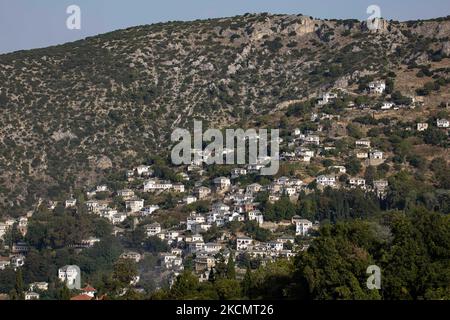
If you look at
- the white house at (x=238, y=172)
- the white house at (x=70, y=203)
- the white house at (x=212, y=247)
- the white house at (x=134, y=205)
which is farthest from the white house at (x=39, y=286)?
the white house at (x=238, y=172)

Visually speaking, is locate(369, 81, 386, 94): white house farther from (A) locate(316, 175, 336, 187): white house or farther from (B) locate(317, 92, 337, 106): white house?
(A) locate(316, 175, 336, 187): white house

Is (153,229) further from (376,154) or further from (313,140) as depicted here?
(313,140)

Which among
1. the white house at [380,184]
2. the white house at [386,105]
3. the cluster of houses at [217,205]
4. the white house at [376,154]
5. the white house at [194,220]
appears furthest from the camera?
the white house at [386,105]

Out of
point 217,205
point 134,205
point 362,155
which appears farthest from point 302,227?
point 134,205

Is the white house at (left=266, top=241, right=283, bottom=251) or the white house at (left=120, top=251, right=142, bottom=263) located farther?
the white house at (left=120, top=251, right=142, bottom=263)

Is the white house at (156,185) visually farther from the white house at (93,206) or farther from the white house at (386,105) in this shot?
the white house at (386,105)

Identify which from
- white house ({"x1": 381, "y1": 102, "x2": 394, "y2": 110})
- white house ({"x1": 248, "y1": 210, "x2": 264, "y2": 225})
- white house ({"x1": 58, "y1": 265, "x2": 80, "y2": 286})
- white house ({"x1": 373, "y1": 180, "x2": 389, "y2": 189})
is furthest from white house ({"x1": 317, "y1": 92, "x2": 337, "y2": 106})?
white house ({"x1": 58, "y1": 265, "x2": 80, "y2": 286})
